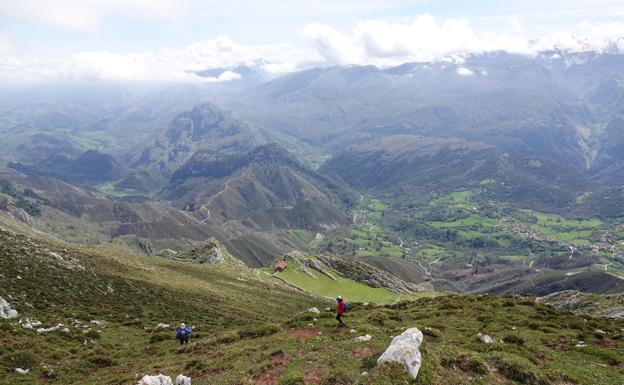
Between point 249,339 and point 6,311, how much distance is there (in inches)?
1119

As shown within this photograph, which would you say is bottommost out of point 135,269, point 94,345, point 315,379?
point 135,269

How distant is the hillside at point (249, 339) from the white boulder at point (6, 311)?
123cm

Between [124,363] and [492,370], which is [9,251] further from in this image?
[492,370]

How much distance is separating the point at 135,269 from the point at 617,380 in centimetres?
8200

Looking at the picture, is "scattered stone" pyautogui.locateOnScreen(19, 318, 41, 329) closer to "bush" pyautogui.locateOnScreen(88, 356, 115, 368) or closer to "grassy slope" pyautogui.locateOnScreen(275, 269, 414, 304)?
"bush" pyautogui.locateOnScreen(88, 356, 115, 368)

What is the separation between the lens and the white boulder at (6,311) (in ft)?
157

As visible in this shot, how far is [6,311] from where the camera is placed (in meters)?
48.9

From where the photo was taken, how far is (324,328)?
4303 cm

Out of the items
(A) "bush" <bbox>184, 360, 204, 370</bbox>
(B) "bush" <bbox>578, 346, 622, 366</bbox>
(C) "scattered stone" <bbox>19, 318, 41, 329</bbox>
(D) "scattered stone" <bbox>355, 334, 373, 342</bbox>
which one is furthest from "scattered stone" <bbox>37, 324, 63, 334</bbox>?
(B) "bush" <bbox>578, 346, 622, 366</bbox>

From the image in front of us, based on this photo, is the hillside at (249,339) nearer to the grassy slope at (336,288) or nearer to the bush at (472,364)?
the bush at (472,364)

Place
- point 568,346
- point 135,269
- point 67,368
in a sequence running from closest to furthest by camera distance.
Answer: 1. point 67,368
2. point 568,346
3. point 135,269

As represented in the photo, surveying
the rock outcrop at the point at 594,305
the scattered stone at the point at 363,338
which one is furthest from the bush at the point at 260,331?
the rock outcrop at the point at 594,305

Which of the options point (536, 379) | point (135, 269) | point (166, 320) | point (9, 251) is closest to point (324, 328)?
point (536, 379)

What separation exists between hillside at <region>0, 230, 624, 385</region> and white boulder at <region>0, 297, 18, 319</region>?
123cm
